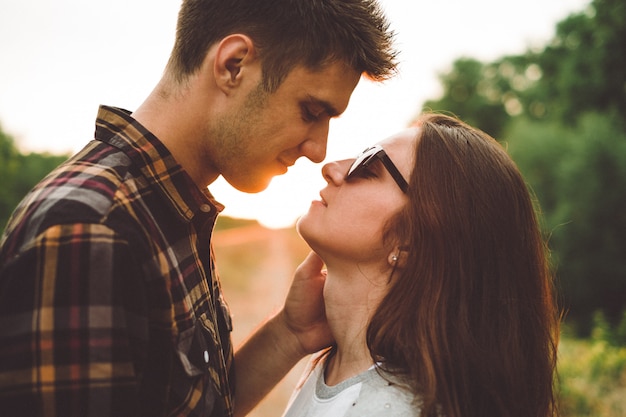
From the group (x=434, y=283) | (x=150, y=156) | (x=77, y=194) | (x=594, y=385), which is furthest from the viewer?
(x=594, y=385)

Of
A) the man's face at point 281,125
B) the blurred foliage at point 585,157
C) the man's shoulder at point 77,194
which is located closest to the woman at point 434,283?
the man's face at point 281,125

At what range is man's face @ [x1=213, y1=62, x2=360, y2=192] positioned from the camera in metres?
2.57

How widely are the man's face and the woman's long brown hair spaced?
48 centimetres

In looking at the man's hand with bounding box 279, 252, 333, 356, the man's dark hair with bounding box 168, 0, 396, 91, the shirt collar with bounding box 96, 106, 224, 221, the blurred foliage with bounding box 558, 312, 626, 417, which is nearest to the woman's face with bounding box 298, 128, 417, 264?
the man's hand with bounding box 279, 252, 333, 356

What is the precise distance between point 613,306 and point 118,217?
2724 cm

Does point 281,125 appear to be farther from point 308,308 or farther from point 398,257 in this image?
point 308,308

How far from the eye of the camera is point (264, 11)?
2535 millimetres

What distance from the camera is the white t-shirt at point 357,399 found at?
7.13 ft

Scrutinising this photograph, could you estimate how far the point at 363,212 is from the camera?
267 cm

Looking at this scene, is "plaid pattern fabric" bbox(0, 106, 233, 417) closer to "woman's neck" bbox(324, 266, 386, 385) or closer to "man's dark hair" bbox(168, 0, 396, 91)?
"man's dark hair" bbox(168, 0, 396, 91)

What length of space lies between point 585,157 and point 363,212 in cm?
2585

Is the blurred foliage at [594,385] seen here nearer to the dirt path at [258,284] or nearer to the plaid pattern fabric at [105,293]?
the dirt path at [258,284]

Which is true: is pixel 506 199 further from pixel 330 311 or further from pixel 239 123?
pixel 239 123

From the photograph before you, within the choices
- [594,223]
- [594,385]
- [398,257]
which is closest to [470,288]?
[398,257]
